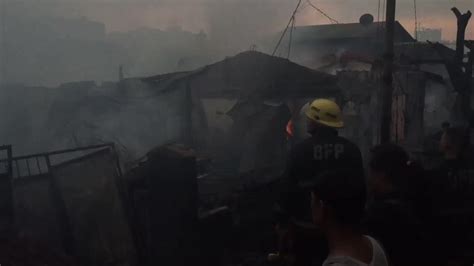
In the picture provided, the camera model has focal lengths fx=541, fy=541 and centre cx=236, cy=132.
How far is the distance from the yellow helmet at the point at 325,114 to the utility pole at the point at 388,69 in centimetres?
443

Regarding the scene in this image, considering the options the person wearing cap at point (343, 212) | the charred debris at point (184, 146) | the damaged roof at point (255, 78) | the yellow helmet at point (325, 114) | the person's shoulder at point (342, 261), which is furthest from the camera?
the damaged roof at point (255, 78)

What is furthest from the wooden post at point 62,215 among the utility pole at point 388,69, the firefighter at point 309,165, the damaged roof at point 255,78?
the damaged roof at point 255,78

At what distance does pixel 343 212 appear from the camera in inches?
81.6

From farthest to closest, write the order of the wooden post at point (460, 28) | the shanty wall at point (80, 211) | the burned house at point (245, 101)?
the burned house at point (245, 101) < the wooden post at point (460, 28) < the shanty wall at point (80, 211)

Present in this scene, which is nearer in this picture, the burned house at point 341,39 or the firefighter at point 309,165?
the firefighter at point 309,165

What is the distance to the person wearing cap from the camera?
205 centimetres

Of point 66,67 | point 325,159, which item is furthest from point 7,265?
point 66,67

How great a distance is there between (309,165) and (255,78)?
1226cm

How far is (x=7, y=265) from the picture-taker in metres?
5.58

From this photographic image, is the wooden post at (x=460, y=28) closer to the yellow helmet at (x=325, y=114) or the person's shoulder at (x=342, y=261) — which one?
the yellow helmet at (x=325, y=114)

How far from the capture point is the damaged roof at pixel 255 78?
50.9 ft

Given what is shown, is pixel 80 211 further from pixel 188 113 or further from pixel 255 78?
pixel 255 78

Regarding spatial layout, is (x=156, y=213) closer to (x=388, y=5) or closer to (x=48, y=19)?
(x=388, y=5)

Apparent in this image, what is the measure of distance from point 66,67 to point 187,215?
22.6 m
